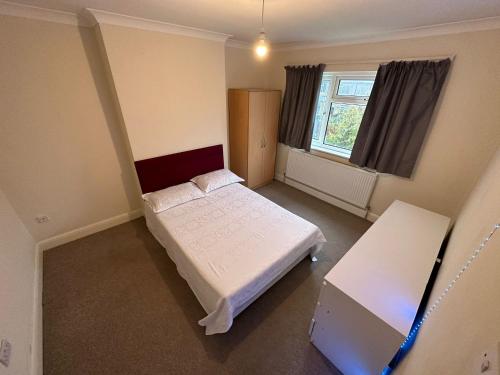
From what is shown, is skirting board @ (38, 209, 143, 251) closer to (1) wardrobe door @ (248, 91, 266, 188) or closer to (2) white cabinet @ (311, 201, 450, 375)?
(1) wardrobe door @ (248, 91, 266, 188)

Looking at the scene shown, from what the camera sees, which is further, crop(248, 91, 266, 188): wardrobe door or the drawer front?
crop(248, 91, 266, 188): wardrobe door

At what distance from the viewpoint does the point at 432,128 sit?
226 cm

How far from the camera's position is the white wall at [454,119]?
1.88 meters

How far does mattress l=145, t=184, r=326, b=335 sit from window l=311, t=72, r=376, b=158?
1744mm

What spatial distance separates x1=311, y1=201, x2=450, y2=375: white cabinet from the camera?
3.78 ft

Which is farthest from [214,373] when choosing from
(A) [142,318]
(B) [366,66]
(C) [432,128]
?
(B) [366,66]

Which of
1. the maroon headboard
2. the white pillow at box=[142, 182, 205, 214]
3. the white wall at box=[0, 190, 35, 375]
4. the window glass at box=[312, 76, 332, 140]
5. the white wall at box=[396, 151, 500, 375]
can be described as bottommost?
the white wall at box=[0, 190, 35, 375]

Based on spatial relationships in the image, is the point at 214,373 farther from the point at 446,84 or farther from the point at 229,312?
the point at 446,84

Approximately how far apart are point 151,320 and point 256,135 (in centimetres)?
283

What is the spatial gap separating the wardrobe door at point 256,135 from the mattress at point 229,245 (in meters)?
1.11

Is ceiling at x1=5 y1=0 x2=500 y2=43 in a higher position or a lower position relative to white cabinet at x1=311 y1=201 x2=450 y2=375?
higher

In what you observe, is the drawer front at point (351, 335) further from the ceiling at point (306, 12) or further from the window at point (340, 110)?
the window at point (340, 110)

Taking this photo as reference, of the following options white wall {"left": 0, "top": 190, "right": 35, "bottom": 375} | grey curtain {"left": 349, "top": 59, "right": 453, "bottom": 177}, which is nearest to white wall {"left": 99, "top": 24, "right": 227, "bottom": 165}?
white wall {"left": 0, "top": 190, "right": 35, "bottom": 375}

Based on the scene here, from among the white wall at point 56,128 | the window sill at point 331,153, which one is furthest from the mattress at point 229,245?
the window sill at point 331,153
